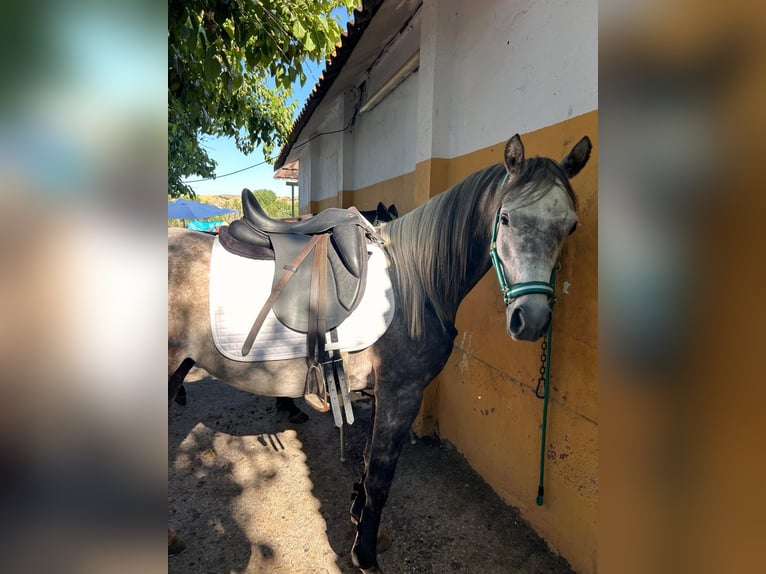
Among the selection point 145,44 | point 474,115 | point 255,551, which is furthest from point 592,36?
point 255,551

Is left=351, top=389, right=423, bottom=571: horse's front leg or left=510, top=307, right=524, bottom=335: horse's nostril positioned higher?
left=510, top=307, right=524, bottom=335: horse's nostril

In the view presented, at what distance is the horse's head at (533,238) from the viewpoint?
1.42 m

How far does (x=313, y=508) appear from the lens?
8.03ft

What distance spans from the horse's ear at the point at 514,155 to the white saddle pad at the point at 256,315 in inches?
30.5

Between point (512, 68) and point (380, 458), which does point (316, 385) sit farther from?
point (512, 68)

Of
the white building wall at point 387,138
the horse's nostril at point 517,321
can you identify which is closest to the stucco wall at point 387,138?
the white building wall at point 387,138

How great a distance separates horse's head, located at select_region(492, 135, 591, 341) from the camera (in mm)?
1418

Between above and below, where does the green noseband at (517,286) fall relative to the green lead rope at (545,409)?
above

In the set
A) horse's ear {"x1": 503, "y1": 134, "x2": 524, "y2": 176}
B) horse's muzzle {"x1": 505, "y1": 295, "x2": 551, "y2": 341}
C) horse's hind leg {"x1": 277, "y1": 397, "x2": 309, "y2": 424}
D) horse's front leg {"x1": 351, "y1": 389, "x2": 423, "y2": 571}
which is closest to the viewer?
horse's muzzle {"x1": 505, "y1": 295, "x2": 551, "y2": 341}

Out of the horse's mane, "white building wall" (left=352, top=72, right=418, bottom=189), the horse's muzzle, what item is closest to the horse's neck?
the horse's mane

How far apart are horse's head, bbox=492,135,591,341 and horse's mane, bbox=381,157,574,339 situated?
0.47ft

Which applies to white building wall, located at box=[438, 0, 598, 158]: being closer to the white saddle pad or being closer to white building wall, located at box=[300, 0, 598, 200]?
white building wall, located at box=[300, 0, 598, 200]

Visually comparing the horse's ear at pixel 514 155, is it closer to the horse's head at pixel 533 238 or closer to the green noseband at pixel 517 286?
the horse's head at pixel 533 238

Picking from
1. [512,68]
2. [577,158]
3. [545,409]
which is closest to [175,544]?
[545,409]
